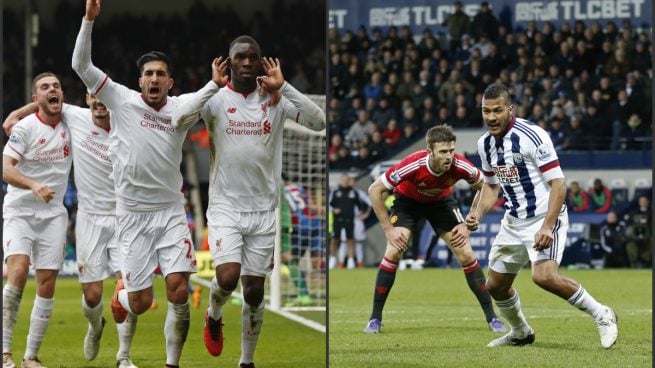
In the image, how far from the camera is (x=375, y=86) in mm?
23562

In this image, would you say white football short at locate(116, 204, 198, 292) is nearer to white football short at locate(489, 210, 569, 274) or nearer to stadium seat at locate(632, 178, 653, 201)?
white football short at locate(489, 210, 569, 274)

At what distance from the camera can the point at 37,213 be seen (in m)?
8.06

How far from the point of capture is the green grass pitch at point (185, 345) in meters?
8.38

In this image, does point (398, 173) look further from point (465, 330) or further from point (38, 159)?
point (38, 159)

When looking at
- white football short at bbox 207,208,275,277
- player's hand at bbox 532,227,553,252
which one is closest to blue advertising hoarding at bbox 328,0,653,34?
white football short at bbox 207,208,275,277

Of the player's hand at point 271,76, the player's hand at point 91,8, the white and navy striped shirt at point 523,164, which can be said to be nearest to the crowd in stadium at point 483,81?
the white and navy striped shirt at point 523,164

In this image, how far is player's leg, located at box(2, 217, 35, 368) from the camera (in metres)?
7.93

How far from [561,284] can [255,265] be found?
2.15 m

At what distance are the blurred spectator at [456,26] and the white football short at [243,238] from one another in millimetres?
17854

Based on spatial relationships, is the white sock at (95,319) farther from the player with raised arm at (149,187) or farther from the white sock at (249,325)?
the white sock at (249,325)

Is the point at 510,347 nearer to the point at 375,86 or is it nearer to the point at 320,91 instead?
the point at 320,91

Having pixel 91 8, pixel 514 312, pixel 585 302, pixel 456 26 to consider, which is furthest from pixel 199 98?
pixel 456 26

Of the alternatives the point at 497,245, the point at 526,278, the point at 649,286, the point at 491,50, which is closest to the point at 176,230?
the point at 497,245

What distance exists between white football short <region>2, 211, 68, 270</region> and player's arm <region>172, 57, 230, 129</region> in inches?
70.9
